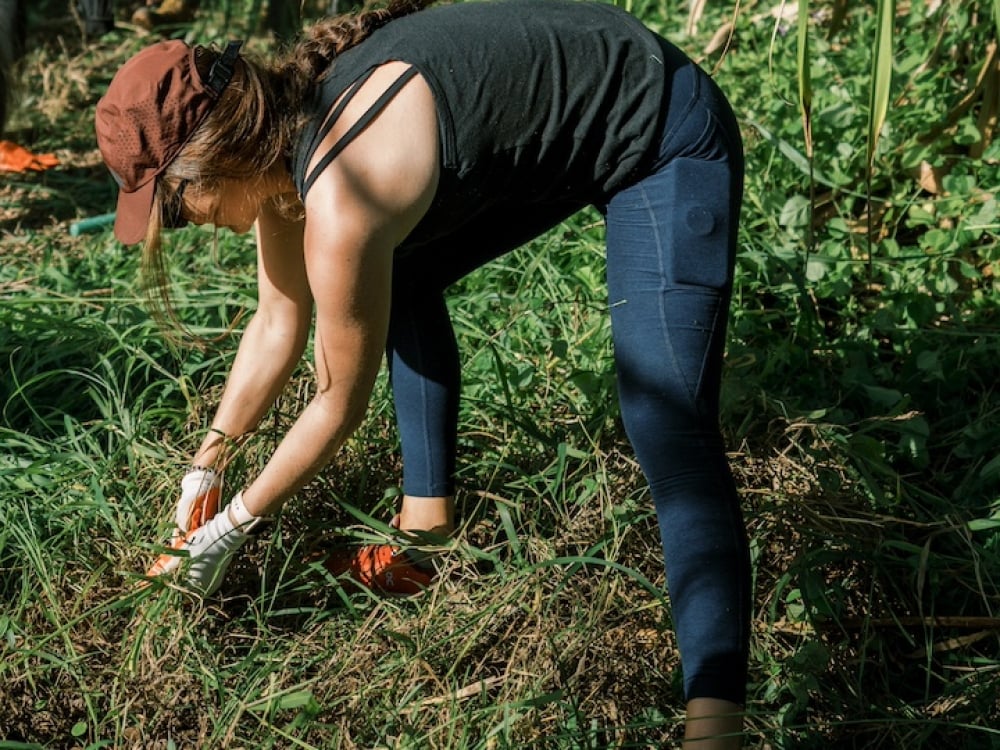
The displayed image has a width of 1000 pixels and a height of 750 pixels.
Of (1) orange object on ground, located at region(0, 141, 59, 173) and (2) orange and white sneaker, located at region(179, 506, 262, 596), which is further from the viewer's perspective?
(1) orange object on ground, located at region(0, 141, 59, 173)

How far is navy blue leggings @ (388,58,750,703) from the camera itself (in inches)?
68.0

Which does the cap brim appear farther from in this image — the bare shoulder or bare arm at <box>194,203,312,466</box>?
bare arm at <box>194,203,312,466</box>

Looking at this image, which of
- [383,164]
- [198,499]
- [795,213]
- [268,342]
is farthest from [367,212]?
[795,213]

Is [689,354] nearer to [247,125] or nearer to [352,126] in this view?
[352,126]

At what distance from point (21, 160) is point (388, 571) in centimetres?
254

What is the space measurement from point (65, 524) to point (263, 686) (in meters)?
0.50

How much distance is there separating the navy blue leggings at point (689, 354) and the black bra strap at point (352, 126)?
→ 0.39m

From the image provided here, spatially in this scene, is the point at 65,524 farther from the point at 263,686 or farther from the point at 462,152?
the point at 462,152

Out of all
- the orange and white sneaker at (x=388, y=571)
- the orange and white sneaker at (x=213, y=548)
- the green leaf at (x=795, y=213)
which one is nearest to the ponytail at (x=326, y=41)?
the orange and white sneaker at (x=213, y=548)

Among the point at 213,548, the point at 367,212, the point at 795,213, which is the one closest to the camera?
the point at 367,212

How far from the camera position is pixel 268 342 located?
7.25 ft

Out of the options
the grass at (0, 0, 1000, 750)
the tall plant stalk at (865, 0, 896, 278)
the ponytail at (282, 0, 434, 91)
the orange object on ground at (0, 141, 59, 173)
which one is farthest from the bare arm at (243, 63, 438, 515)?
the orange object on ground at (0, 141, 59, 173)

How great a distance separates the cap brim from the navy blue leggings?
0.67 meters

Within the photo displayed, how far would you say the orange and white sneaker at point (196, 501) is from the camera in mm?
2180
